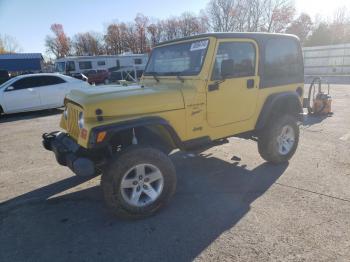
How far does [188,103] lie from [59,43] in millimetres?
82584

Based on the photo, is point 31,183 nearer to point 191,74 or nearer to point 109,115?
point 109,115

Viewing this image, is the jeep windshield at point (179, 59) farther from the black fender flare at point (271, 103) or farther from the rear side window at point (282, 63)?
the black fender flare at point (271, 103)

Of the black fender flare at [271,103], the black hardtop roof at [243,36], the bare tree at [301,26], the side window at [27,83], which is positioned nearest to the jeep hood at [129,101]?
the black hardtop roof at [243,36]

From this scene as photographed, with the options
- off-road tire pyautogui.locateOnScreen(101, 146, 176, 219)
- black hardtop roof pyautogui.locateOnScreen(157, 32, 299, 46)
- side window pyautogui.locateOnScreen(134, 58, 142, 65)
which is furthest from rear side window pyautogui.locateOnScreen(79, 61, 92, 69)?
off-road tire pyautogui.locateOnScreen(101, 146, 176, 219)

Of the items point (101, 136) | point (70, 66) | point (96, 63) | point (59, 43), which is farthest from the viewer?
point (59, 43)

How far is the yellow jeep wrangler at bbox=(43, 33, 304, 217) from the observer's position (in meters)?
3.22

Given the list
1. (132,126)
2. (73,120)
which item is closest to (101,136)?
(132,126)

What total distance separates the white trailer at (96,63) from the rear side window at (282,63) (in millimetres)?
26792

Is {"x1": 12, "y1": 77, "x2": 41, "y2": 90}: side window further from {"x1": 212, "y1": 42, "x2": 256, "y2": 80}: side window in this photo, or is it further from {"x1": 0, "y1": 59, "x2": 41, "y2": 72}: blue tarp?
{"x1": 0, "y1": 59, "x2": 41, "y2": 72}: blue tarp

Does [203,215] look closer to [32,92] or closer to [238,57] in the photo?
[238,57]

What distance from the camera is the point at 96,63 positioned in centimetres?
3191

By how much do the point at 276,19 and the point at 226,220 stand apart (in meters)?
58.7

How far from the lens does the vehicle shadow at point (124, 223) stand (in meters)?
2.88

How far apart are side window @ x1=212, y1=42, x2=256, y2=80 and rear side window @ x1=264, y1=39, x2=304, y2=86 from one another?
0.30 m
